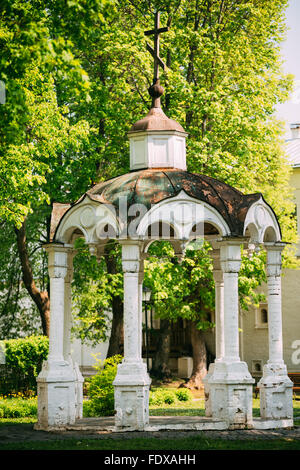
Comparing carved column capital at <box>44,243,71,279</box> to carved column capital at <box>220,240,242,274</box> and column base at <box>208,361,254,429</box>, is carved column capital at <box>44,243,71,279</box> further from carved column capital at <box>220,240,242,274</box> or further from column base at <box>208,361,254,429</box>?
column base at <box>208,361,254,429</box>

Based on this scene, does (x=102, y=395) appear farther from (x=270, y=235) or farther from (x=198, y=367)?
(x=198, y=367)

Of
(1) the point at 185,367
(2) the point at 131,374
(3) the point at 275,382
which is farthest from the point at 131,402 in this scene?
(1) the point at 185,367

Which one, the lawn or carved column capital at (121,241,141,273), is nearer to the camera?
the lawn

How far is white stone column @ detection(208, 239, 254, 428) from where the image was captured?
1227cm

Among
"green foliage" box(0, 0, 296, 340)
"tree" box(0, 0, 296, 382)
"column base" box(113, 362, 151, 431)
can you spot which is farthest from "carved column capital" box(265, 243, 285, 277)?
"tree" box(0, 0, 296, 382)

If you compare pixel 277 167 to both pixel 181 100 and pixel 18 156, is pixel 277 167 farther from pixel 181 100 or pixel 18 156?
pixel 18 156

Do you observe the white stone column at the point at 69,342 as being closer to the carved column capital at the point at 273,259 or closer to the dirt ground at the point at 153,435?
the dirt ground at the point at 153,435

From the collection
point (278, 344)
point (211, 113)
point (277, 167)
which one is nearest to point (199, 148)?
point (211, 113)

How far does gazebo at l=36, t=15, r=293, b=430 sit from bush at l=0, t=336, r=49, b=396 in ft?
21.2

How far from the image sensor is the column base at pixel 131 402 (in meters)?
12.0

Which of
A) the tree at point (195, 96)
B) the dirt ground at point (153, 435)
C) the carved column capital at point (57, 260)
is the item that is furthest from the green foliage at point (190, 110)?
the dirt ground at point (153, 435)

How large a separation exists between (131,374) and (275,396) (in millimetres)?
3148

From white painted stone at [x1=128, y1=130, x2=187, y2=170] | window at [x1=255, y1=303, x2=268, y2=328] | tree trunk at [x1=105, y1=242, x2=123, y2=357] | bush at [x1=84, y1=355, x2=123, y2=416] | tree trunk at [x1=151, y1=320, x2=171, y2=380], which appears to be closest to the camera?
white painted stone at [x1=128, y1=130, x2=187, y2=170]
